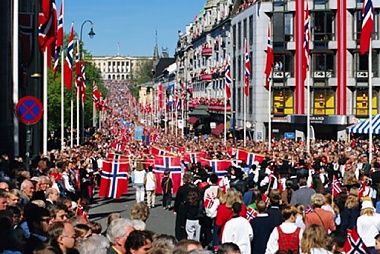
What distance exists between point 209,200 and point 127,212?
798 centimetres

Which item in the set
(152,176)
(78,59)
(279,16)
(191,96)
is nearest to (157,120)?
(191,96)

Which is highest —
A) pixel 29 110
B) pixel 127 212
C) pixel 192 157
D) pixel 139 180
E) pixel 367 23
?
pixel 367 23

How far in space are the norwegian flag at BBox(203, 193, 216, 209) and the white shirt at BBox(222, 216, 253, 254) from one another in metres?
3.84

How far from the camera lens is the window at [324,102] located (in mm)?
60500

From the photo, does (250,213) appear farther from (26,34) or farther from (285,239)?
(26,34)

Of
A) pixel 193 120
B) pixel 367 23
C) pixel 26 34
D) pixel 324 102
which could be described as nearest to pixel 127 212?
pixel 26 34

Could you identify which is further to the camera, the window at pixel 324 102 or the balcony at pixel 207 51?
the balcony at pixel 207 51

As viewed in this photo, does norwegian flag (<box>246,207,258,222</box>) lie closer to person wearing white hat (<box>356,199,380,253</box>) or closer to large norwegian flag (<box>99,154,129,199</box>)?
person wearing white hat (<box>356,199,380,253</box>)

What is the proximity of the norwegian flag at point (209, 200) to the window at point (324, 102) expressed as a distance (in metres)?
45.6

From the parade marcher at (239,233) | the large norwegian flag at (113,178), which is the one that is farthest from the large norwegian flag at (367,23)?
the parade marcher at (239,233)

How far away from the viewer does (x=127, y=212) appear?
23391 millimetres

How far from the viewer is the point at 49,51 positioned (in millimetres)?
27438

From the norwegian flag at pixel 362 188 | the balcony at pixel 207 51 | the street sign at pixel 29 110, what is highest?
the balcony at pixel 207 51

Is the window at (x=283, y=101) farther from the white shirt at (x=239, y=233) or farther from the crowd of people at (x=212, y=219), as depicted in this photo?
the white shirt at (x=239, y=233)
